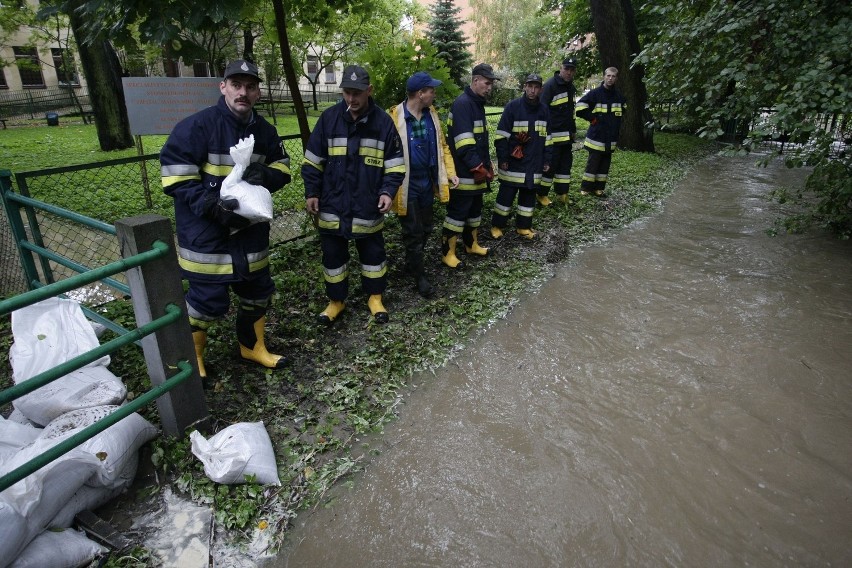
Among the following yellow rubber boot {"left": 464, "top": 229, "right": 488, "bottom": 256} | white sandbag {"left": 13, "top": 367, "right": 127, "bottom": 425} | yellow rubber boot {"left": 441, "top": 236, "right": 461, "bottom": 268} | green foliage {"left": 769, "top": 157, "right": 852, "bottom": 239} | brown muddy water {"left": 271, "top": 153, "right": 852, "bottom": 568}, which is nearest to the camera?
brown muddy water {"left": 271, "top": 153, "right": 852, "bottom": 568}

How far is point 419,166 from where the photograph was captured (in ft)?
14.7

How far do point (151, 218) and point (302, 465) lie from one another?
1.46 m

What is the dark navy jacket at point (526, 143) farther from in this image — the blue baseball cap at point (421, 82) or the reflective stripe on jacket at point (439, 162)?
the blue baseball cap at point (421, 82)

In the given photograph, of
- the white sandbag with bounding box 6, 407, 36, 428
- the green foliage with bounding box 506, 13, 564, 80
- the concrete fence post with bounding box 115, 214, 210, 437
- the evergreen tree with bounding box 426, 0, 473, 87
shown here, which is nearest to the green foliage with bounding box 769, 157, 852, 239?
the concrete fence post with bounding box 115, 214, 210, 437

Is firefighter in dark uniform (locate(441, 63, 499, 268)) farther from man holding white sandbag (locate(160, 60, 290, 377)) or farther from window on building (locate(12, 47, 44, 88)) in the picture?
window on building (locate(12, 47, 44, 88))

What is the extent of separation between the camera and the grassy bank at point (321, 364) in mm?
2520

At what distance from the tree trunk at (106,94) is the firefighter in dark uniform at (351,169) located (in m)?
8.90

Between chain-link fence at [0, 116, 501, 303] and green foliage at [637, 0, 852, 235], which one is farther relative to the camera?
green foliage at [637, 0, 852, 235]

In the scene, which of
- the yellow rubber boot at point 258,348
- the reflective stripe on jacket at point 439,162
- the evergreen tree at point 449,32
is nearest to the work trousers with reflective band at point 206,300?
the yellow rubber boot at point 258,348

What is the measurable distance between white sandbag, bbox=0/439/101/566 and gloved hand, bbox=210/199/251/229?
4.34ft

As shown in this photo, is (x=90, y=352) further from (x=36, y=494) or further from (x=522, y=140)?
(x=522, y=140)

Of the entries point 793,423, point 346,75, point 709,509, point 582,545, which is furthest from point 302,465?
point 793,423

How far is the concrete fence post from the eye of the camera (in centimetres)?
248

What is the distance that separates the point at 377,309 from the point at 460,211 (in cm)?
162
